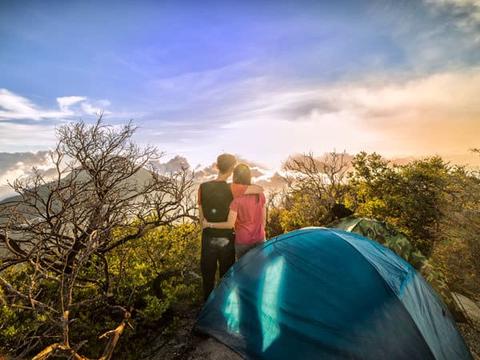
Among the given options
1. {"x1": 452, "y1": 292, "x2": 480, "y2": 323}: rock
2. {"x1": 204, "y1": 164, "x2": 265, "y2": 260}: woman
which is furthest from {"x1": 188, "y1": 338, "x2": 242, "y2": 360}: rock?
{"x1": 452, "y1": 292, "x2": 480, "y2": 323}: rock

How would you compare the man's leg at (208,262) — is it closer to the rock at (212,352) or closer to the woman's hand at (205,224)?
the woman's hand at (205,224)

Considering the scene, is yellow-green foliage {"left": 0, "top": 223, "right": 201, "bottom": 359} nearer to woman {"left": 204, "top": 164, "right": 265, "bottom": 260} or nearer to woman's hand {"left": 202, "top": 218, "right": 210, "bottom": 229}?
woman's hand {"left": 202, "top": 218, "right": 210, "bottom": 229}

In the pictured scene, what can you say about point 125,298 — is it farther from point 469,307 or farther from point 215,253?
point 469,307

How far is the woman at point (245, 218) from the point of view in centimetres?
464

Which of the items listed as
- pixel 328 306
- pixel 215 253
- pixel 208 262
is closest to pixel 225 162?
pixel 215 253

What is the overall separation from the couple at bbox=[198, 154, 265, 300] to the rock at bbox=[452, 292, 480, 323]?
15.0 ft

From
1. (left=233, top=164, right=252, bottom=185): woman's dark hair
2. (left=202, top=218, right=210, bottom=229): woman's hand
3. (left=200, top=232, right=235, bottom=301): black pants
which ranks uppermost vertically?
(left=233, top=164, right=252, bottom=185): woman's dark hair

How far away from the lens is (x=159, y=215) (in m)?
7.52

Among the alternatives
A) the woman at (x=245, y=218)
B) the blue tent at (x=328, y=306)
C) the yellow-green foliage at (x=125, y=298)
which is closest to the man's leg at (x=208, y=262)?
the woman at (x=245, y=218)

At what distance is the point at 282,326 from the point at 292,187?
9.88 meters

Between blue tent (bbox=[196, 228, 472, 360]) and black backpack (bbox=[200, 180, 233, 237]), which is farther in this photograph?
black backpack (bbox=[200, 180, 233, 237])

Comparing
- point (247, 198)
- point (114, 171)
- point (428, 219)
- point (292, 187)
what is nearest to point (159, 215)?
point (114, 171)

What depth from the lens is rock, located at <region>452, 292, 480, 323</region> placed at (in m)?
5.79

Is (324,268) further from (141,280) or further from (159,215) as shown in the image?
(159,215)
